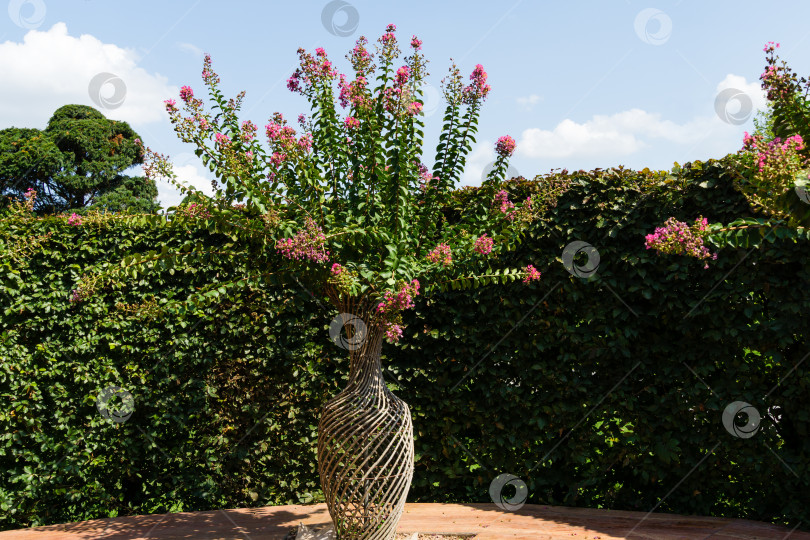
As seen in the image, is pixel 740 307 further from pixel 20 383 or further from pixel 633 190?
pixel 20 383

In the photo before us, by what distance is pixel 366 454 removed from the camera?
360 cm

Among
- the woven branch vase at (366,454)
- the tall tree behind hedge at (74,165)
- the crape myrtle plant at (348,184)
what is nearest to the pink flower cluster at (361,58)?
the crape myrtle plant at (348,184)

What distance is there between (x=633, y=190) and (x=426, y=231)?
1987mm

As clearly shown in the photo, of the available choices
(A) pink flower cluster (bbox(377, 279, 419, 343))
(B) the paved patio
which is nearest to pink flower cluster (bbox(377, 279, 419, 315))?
(A) pink flower cluster (bbox(377, 279, 419, 343))

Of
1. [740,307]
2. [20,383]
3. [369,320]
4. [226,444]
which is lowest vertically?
[226,444]

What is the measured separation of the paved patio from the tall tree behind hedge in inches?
691

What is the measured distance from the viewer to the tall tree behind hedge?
67.8 feet

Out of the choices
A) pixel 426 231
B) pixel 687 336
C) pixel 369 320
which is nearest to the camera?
pixel 369 320

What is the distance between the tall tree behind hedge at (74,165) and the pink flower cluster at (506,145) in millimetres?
19002

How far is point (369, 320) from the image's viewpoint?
376 centimetres

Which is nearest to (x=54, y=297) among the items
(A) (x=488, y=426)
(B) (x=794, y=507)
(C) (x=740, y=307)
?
(A) (x=488, y=426)

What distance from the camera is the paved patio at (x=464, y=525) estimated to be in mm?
4230

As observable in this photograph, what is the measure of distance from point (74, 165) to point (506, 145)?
70.3ft

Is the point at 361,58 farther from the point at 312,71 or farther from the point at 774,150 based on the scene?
the point at 774,150
